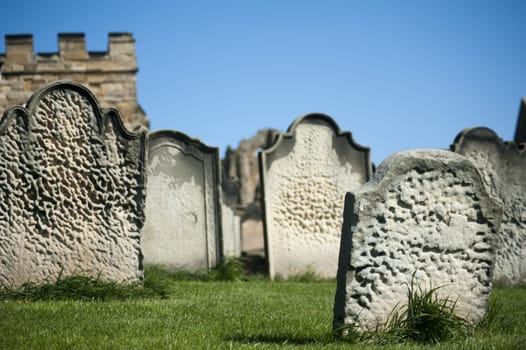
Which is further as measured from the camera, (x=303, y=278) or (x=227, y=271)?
(x=303, y=278)

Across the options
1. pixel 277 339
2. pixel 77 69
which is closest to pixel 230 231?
pixel 277 339

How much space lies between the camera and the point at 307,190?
36.9ft

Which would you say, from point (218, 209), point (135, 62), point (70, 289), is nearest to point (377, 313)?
point (70, 289)

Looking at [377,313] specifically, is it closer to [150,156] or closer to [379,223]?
[379,223]

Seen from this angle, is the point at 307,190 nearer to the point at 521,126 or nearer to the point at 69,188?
the point at 69,188

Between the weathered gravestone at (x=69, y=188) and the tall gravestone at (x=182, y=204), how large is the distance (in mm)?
2597

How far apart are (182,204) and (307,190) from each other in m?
1.97

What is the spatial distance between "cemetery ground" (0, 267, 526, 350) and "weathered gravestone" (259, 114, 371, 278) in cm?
206

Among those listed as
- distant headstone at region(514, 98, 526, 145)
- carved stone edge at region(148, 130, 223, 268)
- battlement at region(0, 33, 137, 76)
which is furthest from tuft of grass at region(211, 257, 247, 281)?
battlement at region(0, 33, 137, 76)

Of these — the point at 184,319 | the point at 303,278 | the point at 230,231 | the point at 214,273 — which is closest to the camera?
the point at 184,319

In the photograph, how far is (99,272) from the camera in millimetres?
7586

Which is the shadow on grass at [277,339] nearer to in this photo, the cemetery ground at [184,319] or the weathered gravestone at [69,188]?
the cemetery ground at [184,319]

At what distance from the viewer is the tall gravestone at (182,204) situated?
405 inches

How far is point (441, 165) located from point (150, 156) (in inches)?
223
